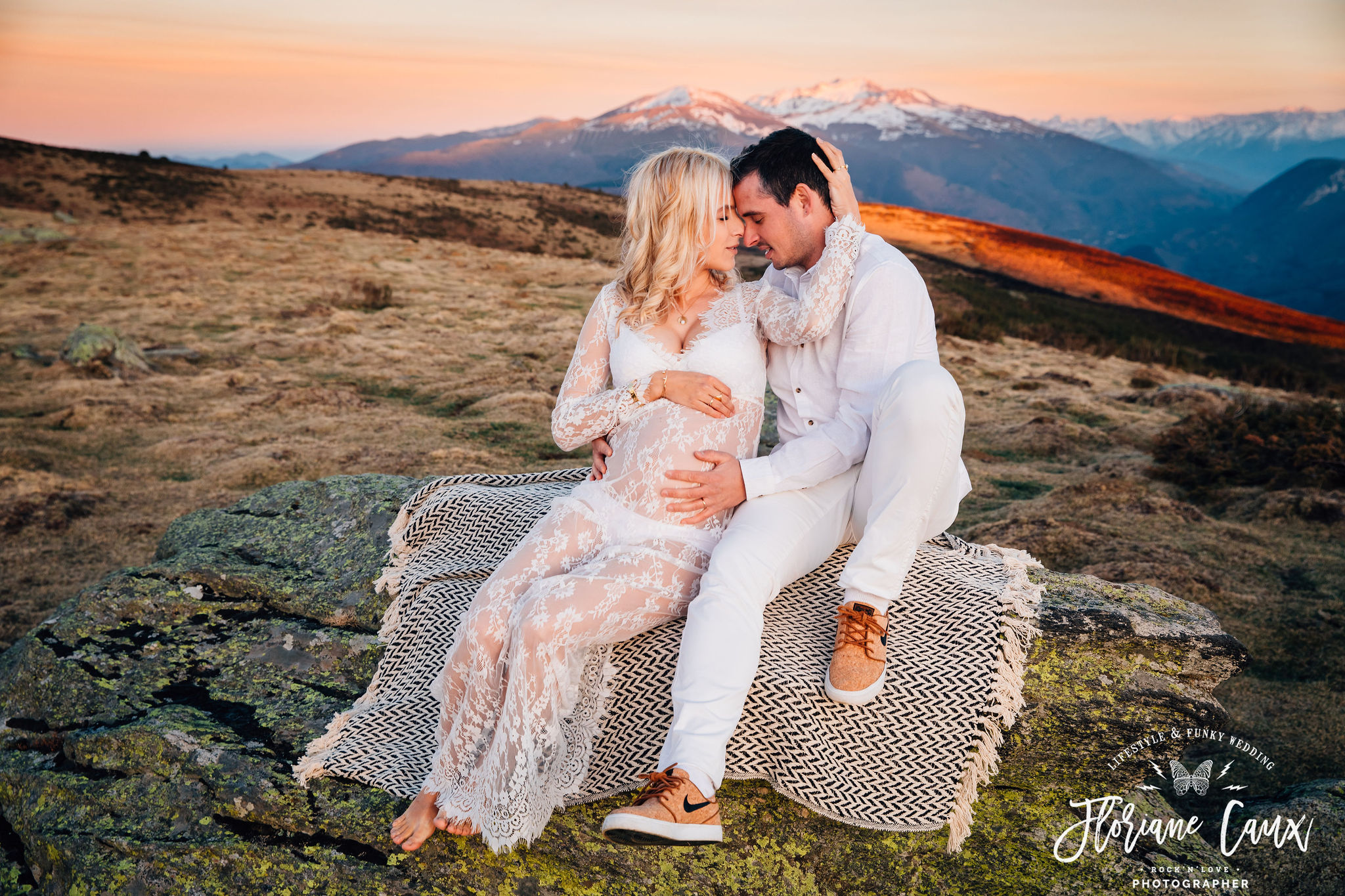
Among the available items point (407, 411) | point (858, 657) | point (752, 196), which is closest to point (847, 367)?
point (752, 196)

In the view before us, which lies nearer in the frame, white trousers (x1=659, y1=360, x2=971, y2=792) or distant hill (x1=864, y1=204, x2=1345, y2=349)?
white trousers (x1=659, y1=360, x2=971, y2=792)

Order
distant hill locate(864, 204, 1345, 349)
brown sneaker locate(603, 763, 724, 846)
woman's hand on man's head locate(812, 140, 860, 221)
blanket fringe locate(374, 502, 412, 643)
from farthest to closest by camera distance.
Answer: distant hill locate(864, 204, 1345, 349) < blanket fringe locate(374, 502, 412, 643) < woman's hand on man's head locate(812, 140, 860, 221) < brown sneaker locate(603, 763, 724, 846)

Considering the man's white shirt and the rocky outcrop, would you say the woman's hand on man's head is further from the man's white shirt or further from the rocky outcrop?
the rocky outcrop

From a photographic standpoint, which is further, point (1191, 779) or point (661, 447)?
point (1191, 779)

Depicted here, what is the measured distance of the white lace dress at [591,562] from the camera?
2.93 metres

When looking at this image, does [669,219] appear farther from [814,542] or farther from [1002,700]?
[1002,700]

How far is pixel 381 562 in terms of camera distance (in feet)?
14.8

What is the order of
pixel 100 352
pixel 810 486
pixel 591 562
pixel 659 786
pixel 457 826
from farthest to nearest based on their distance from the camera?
pixel 100 352 < pixel 810 486 < pixel 591 562 < pixel 457 826 < pixel 659 786

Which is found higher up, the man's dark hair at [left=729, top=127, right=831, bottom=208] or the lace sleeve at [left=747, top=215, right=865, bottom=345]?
the man's dark hair at [left=729, top=127, right=831, bottom=208]

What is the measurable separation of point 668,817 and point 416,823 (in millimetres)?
1038

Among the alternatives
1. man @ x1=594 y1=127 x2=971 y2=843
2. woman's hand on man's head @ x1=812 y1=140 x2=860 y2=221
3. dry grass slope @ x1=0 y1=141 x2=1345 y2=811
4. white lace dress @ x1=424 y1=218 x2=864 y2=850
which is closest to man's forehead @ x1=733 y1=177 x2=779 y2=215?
man @ x1=594 y1=127 x2=971 y2=843

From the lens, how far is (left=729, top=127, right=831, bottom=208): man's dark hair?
3893 mm

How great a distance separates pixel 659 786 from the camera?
2.67 metres

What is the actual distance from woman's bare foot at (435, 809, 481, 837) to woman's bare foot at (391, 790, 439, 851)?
0.08 ft
